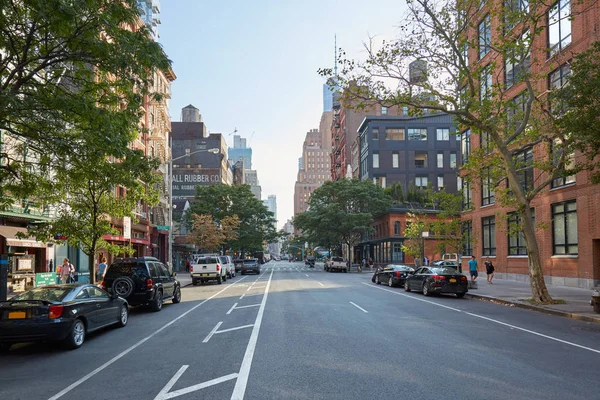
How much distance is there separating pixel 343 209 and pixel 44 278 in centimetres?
3908

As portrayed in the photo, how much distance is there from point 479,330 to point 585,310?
615cm

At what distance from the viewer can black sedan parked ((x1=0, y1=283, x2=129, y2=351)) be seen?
979 cm

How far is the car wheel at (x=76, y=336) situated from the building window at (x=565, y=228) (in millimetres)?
24095

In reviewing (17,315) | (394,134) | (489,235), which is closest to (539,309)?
(17,315)

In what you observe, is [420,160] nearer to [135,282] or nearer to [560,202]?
[560,202]

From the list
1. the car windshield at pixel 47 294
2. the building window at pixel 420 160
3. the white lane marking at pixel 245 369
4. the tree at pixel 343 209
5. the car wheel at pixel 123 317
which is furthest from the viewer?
the building window at pixel 420 160

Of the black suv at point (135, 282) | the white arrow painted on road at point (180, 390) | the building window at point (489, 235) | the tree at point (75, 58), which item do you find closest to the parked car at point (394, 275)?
the building window at point (489, 235)

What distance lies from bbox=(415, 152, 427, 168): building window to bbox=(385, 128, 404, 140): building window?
11.8ft

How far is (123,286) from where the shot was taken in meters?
16.3

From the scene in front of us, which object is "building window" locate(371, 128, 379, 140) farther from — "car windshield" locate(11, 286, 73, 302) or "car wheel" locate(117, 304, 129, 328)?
"car windshield" locate(11, 286, 73, 302)

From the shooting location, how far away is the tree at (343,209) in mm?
55062

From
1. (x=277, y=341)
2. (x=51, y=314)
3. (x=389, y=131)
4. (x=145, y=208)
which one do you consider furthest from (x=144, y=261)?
(x=389, y=131)

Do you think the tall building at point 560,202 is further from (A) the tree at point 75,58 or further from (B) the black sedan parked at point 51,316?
(B) the black sedan parked at point 51,316

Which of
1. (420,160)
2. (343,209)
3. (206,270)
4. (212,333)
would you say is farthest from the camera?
(420,160)
